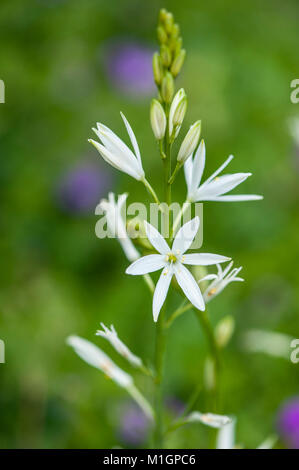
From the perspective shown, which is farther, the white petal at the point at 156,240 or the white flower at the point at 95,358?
the white flower at the point at 95,358

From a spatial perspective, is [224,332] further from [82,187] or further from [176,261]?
[82,187]

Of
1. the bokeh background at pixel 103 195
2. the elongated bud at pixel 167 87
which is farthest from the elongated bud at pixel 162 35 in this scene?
the bokeh background at pixel 103 195

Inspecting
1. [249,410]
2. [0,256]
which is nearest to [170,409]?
[249,410]

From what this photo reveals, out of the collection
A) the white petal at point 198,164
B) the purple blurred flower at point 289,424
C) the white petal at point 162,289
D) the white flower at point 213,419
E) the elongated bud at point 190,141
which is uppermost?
the elongated bud at point 190,141

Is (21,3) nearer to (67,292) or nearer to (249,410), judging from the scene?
(67,292)

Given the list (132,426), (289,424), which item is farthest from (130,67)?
(289,424)

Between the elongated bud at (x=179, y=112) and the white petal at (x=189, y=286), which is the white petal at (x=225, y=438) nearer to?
the white petal at (x=189, y=286)

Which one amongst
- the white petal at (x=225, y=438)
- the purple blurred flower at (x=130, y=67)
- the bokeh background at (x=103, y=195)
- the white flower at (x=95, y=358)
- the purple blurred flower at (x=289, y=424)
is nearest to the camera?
the white flower at (x=95, y=358)
